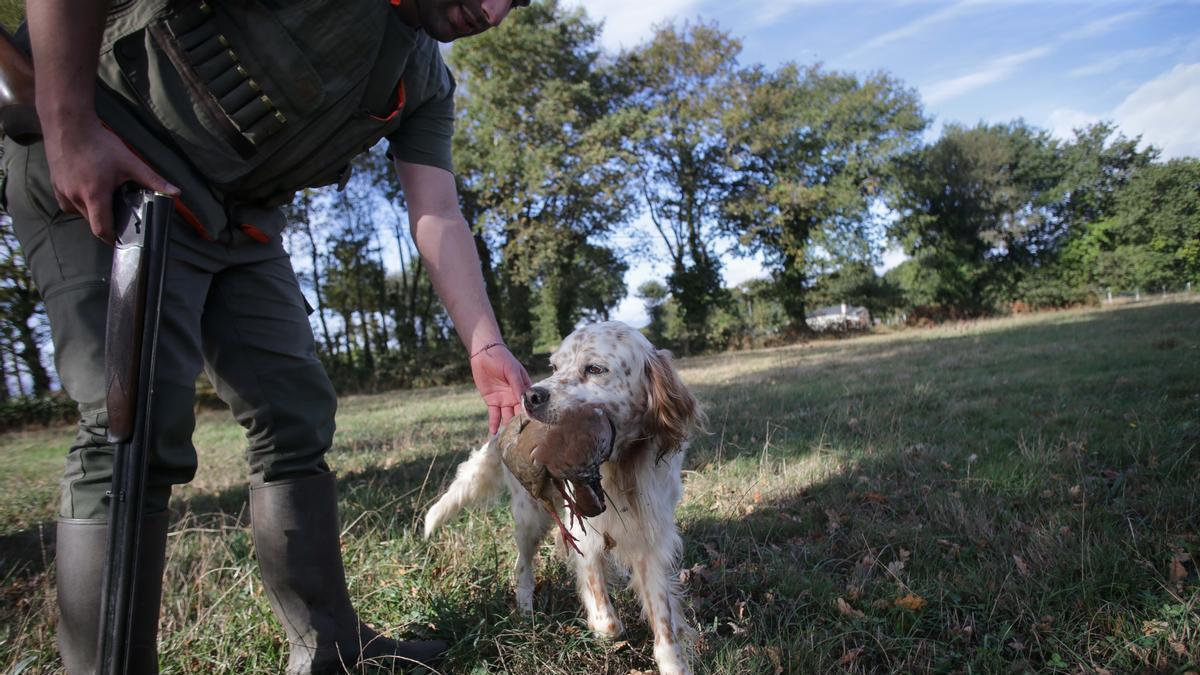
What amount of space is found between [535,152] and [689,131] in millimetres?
6928

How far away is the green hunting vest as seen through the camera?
4.77 ft

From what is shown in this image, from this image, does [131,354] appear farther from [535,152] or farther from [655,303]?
[655,303]

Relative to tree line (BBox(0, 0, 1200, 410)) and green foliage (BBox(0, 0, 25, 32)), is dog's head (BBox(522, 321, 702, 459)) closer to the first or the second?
green foliage (BBox(0, 0, 25, 32))

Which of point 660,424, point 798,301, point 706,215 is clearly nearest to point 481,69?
point 706,215

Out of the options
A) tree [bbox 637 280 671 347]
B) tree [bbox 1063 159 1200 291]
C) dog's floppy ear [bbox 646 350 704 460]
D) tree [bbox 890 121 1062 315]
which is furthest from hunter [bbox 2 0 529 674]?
tree [bbox 890 121 1062 315]

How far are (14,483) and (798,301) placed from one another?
26301 millimetres

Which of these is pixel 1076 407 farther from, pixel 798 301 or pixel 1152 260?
pixel 798 301

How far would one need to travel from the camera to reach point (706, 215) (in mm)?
28547

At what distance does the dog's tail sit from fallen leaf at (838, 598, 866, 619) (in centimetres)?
149

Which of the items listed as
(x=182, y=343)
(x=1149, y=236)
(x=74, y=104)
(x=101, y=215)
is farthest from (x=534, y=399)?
(x=1149, y=236)

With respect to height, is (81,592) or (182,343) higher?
(182,343)

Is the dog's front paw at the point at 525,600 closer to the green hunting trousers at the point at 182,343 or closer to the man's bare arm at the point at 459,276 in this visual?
the man's bare arm at the point at 459,276

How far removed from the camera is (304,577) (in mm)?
1867

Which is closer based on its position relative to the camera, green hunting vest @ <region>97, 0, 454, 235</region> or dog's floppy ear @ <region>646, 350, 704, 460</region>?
green hunting vest @ <region>97, 0, 454, 235</region>
